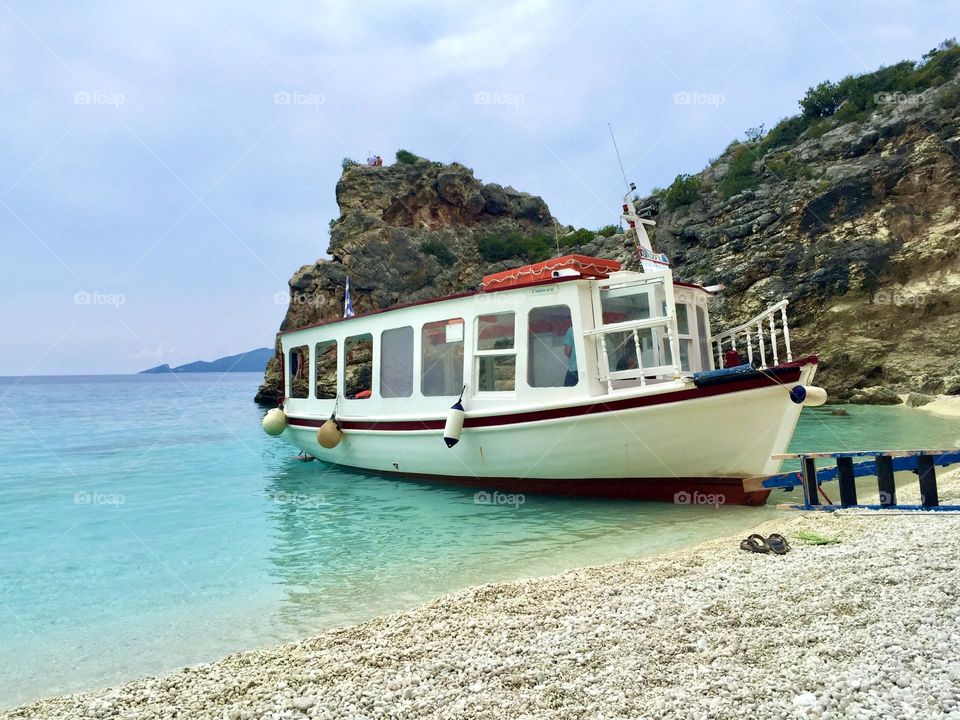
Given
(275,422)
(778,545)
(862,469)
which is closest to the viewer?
(778,545)

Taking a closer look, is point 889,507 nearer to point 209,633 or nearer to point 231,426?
point 209,633

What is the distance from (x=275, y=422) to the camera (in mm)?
14523

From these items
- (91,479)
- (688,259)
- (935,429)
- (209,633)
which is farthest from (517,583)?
(688,259)

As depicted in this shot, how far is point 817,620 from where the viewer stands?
377 cm

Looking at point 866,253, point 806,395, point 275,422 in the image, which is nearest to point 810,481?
point 806,395

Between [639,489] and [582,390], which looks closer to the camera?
[582,390]

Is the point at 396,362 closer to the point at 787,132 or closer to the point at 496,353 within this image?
the point at 496,353

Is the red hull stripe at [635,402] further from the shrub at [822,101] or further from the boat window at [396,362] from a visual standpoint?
the shrub at [822,101]

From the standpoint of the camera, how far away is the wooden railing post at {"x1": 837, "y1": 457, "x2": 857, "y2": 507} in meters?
6.43

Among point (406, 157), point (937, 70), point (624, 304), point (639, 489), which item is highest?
point (406, 157)

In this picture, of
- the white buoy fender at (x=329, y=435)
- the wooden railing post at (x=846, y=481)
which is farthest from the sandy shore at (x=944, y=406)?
the white buoy fender at (x=329, y=435)

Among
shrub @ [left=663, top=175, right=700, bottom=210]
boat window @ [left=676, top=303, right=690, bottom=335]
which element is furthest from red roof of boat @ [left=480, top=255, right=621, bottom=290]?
shrub @ [left=663, top=175, right=700, bottom=210]

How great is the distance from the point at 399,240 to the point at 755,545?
46.6 metres

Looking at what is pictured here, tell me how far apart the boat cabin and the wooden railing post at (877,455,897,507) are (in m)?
2.51
